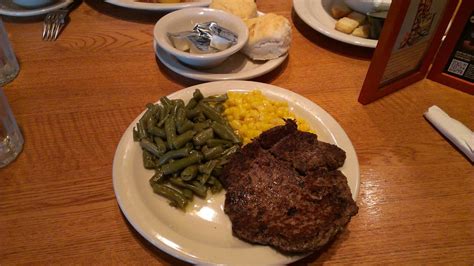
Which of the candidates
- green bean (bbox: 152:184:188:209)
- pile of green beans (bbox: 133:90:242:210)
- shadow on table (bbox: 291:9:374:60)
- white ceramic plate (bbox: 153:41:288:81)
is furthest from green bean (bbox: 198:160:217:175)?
shadow on table (bbox: 291:9:374:60)

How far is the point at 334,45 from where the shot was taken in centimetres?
197

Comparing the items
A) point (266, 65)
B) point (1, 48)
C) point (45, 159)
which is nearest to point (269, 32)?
point (266, 65)

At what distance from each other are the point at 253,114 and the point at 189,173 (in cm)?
36

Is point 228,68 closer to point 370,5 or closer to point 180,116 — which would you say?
point 180,116

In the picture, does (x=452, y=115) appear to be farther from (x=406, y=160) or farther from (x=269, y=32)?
(x=269, y=32)

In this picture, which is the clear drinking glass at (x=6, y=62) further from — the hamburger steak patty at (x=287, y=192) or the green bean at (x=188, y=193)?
the hamburger steak patty at (x=287, y=192)

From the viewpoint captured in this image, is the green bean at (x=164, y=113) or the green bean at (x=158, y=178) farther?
the green bean at (x=164, y=113)

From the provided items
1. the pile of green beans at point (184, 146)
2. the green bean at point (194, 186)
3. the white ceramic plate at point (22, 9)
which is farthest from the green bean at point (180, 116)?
the white ceramic plate at point (22, 9)

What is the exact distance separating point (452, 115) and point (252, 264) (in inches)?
45.0

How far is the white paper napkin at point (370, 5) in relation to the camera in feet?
6.26

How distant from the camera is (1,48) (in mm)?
1648

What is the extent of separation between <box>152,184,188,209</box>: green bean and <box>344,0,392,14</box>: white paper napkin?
1.38m

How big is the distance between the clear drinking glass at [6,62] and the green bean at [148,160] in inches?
32.1

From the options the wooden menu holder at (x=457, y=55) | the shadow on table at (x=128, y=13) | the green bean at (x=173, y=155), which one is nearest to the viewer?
the green bean at (x=173, y=155)
